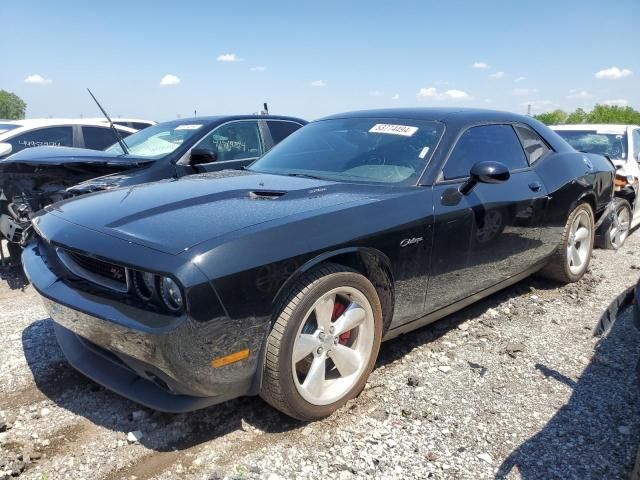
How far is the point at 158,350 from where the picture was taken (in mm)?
2010

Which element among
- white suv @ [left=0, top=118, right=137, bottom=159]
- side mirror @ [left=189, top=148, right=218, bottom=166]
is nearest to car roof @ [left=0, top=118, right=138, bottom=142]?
white suv @ [left=0, top=118, right=137, bottom=159]

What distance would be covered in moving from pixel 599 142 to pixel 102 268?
22.6ft

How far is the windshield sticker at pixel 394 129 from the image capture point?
11.0ft

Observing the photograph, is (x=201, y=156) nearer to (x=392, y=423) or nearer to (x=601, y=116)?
(x=392, y=423)

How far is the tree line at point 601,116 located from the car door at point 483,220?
2047 centimetres

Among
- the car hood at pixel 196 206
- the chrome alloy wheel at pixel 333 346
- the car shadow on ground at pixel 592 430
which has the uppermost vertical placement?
the car hood at pixel 196 206

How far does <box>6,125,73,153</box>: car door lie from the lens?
7.11 meters

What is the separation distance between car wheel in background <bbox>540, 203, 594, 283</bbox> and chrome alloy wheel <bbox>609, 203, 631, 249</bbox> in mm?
1446

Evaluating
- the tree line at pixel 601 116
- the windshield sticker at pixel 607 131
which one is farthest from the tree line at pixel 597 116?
the windshield sticker at pixel 607 131

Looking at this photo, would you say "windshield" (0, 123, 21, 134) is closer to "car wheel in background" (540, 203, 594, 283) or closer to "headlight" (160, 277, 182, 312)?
"headlight" (160, 277, 182, 312)

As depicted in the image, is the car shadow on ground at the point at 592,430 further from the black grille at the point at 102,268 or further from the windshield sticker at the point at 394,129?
the black grille at the point at 102,268

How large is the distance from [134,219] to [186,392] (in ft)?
2.70

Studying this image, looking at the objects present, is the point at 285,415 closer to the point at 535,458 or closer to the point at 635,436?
the point at 535,458

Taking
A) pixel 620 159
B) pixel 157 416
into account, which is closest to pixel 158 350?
pixel 157 416
